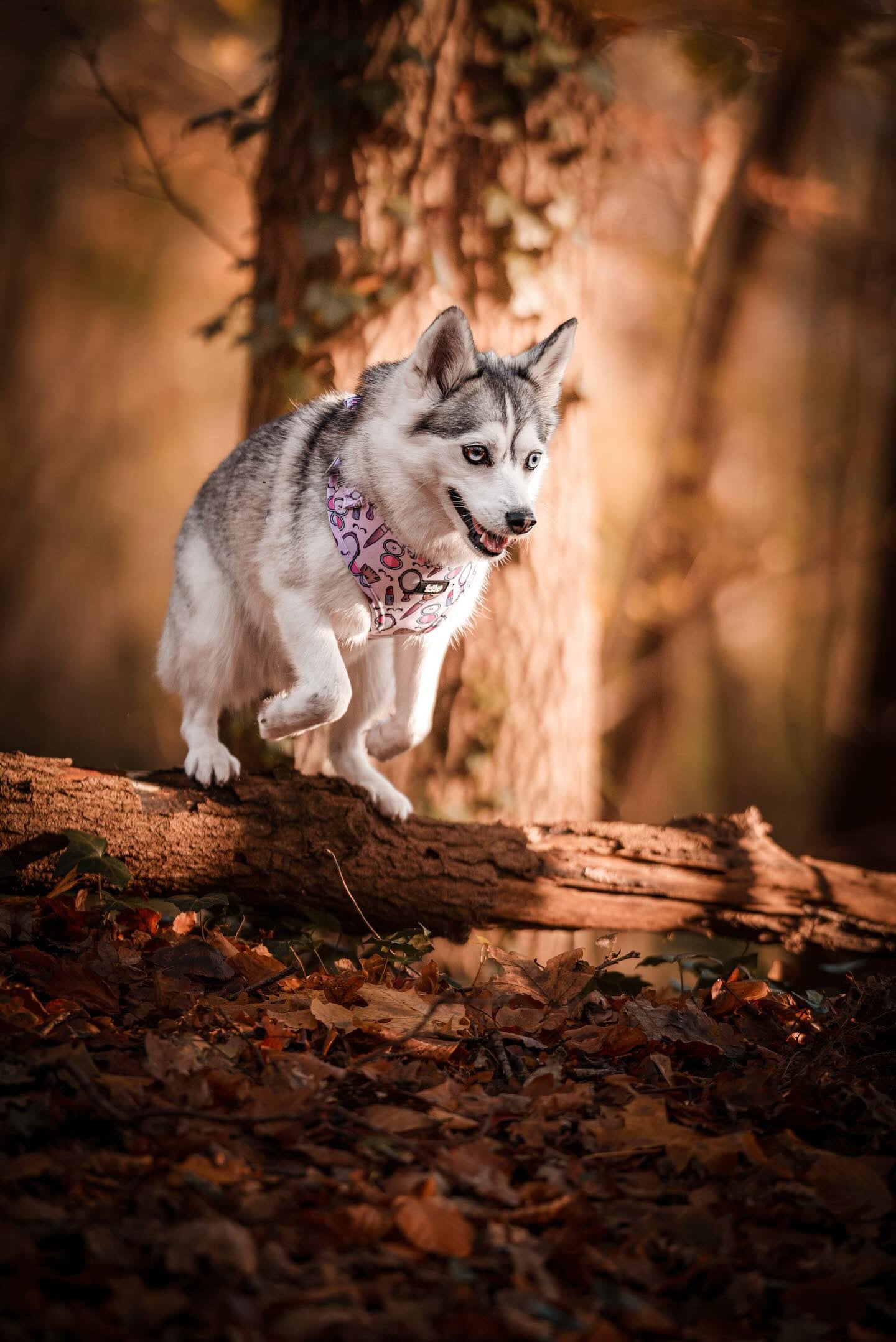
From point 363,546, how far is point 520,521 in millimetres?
722

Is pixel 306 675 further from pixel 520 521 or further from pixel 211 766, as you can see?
pixel 520 521

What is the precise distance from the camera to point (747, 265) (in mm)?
9852

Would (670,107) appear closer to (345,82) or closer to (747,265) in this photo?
(747,265)

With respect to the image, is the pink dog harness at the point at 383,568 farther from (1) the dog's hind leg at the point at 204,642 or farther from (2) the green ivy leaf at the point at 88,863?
(2) the green ivy leaf at the point at 88,863

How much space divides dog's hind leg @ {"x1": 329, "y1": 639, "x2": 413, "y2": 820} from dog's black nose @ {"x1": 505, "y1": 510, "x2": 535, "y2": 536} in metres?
1.38

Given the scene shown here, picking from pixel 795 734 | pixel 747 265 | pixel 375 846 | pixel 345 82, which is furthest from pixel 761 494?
pixel 375 846

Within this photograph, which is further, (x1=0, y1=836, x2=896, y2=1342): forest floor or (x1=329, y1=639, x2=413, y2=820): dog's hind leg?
(x1=329, y1=639, x2=413, y2=820): dog's hind leg

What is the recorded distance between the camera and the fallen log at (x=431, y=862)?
151 inches

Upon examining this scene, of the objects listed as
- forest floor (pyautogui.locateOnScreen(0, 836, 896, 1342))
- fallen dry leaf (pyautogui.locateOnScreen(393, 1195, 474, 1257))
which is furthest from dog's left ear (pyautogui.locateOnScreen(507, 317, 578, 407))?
fallen dry leaf (pyautogui.locateOnScreen(393, 1195, 474, 1257))

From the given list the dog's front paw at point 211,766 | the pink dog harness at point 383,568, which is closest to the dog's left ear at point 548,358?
the pink dog harness at point 383,568

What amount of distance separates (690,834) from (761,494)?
33.8ft

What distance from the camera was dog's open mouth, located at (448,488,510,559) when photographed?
3783 millimetres

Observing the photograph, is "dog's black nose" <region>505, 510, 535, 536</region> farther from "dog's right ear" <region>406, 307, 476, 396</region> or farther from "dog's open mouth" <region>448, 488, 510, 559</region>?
"dog's right ear" <region>406, 307, 476, 396</region>

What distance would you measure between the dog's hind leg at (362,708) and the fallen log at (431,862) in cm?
58
